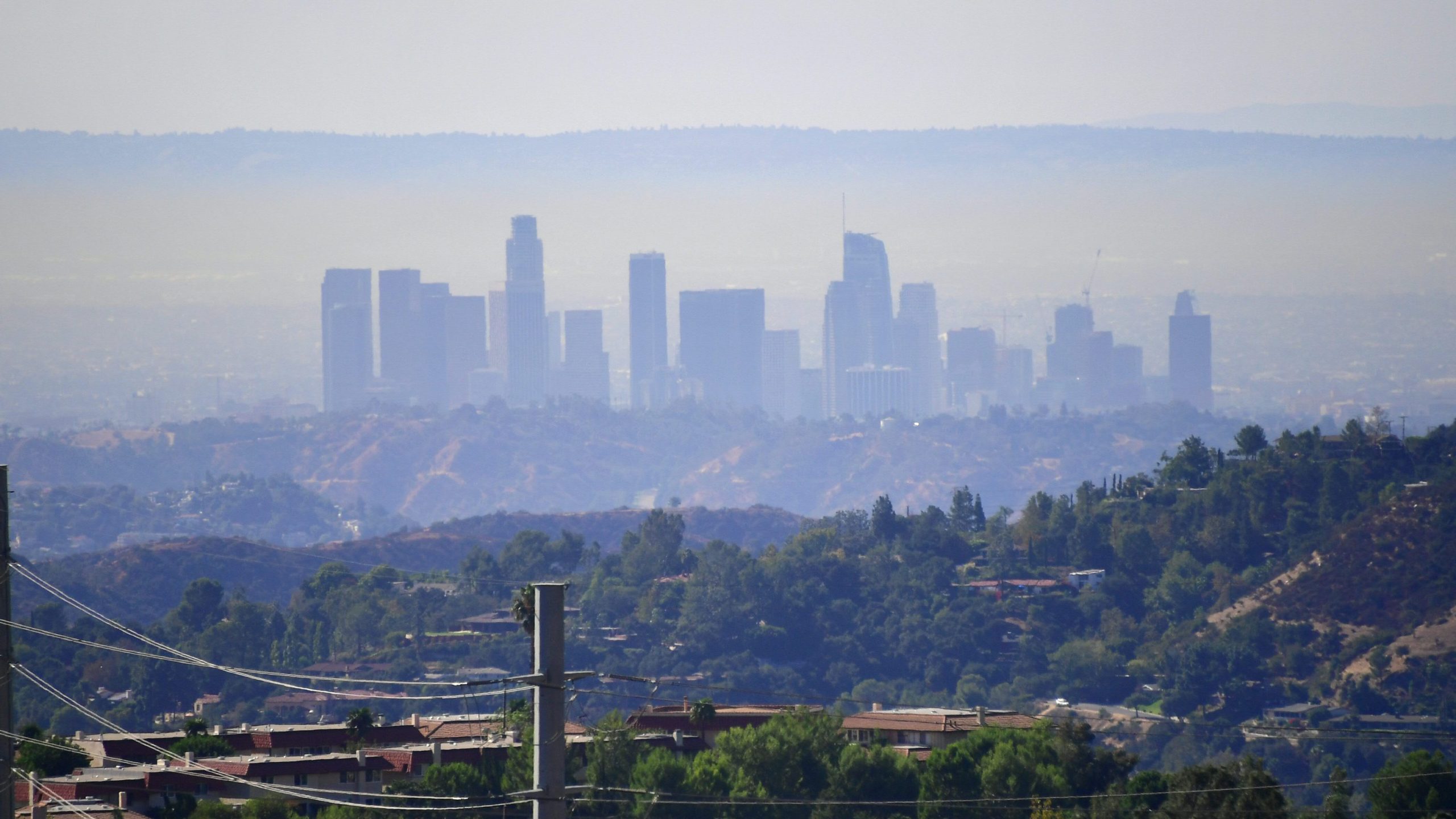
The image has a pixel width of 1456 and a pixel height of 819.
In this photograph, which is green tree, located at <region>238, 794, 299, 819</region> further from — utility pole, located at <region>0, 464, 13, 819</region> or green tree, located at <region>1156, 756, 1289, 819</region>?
utility pole, located at <region>0, 464, 13, 819</region>

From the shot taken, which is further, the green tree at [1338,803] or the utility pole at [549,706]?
the green tree at [1338,803]

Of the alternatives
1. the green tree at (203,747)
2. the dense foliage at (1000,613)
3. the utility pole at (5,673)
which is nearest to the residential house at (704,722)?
the green tree at (203,747)

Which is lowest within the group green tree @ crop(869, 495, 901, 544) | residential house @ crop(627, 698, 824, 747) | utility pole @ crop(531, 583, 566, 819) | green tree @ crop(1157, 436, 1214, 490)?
residential house @ crop(627, 698, 824, 747)

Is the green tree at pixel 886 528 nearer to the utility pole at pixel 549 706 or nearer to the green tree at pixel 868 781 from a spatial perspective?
the green tree at pixel 868 781

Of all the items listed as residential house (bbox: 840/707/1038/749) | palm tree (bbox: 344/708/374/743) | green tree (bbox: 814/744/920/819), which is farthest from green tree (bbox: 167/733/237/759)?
residential house (bbox: 840/707/1038/749)

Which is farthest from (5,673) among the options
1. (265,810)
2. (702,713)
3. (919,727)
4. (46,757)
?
(919,727)

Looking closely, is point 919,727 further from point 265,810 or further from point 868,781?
point 265,810

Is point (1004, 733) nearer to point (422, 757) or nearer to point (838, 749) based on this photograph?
point (838, 749)
